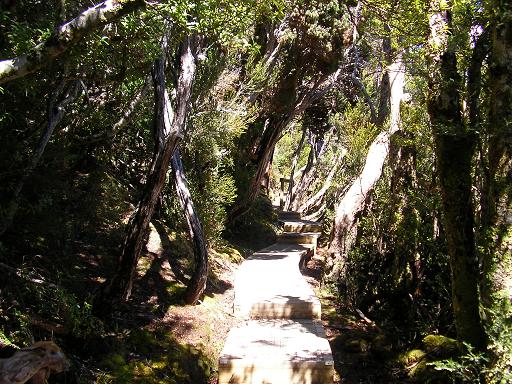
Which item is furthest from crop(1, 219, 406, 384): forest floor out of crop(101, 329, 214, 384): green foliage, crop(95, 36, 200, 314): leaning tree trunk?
crop(95, 36, 200, 314): leaning tree trunk

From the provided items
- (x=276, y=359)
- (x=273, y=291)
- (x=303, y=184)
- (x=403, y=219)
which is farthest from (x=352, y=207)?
(x=303, y=184)

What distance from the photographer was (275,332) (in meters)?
6.75

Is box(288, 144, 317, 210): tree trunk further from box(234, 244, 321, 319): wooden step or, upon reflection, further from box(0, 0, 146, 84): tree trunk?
box(0, 0, 146, 84): tree trunk

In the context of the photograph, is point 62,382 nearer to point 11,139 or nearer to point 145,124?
point 11,139

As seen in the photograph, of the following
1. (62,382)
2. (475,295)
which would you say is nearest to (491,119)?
(475,295)

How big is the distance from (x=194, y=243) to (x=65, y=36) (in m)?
4.66

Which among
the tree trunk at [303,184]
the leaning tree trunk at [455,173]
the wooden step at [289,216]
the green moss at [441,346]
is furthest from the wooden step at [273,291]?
the tree trunk at [303,184]

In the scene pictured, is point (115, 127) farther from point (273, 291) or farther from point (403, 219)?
point (403, 219)

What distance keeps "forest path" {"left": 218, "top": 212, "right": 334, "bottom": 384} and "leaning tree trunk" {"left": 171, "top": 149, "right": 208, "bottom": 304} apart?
0.82 meters

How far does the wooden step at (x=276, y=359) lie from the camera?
5.52 metres

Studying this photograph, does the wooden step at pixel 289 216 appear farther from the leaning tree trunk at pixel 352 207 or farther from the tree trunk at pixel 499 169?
the tree trunk at pixel 499 169

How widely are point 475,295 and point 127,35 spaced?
4385 mm

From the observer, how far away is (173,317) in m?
6.81

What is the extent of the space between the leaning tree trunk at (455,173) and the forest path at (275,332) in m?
1.79
